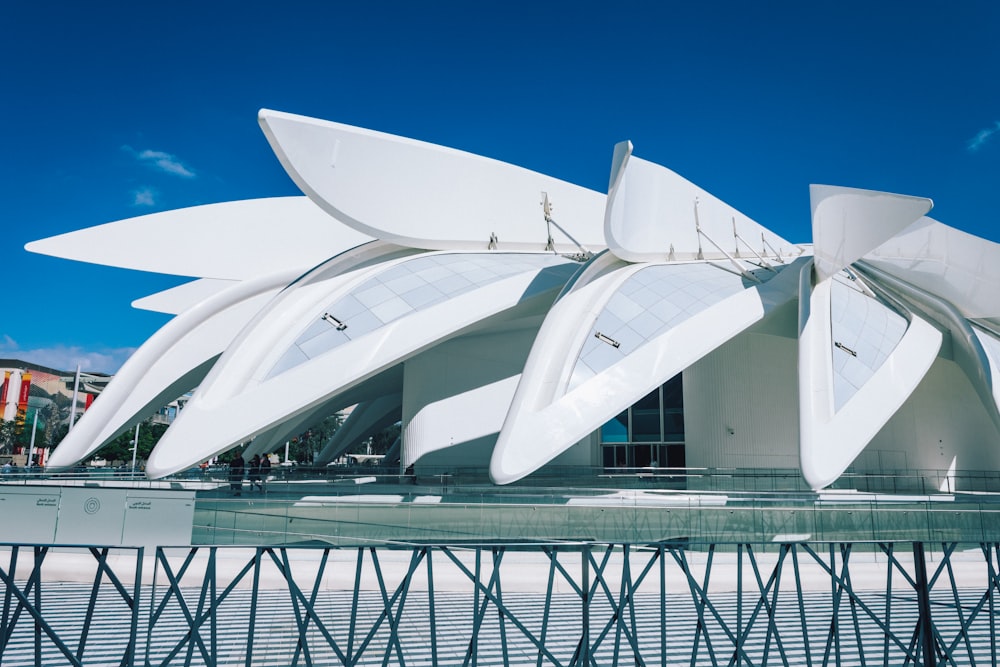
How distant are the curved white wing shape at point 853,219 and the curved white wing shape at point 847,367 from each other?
4.65ft

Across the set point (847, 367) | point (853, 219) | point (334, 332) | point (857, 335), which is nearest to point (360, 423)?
point (334, 332)

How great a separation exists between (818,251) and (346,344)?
454 inches

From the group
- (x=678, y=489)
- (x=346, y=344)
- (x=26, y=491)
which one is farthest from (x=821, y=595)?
(x=26, y=491)

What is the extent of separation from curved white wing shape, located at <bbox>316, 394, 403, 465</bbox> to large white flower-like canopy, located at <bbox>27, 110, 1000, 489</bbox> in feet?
44.5

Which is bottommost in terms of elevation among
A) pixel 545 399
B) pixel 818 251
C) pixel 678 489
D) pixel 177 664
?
pixel 177 664

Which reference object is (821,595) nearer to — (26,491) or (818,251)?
(818,251)

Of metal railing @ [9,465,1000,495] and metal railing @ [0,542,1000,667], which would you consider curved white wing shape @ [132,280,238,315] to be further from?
metal railing @ [0,542,1000,667]

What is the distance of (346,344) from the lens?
1730cm

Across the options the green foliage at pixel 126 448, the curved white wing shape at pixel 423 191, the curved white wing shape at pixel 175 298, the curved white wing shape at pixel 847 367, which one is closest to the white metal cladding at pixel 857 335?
the curved white wing shape at pixel 847 367

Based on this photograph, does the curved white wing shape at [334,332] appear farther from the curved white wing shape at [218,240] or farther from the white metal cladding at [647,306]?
the curved white wing shape at [218,240]

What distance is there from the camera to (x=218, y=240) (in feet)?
79.8

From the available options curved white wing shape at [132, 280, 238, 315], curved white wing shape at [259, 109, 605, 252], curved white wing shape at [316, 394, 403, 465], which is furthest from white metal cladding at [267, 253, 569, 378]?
curved white wing shape at [316, 394, 403, 465]

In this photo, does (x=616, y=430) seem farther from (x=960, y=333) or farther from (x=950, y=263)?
(x=950, y=263)

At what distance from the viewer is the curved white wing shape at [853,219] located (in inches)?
599
